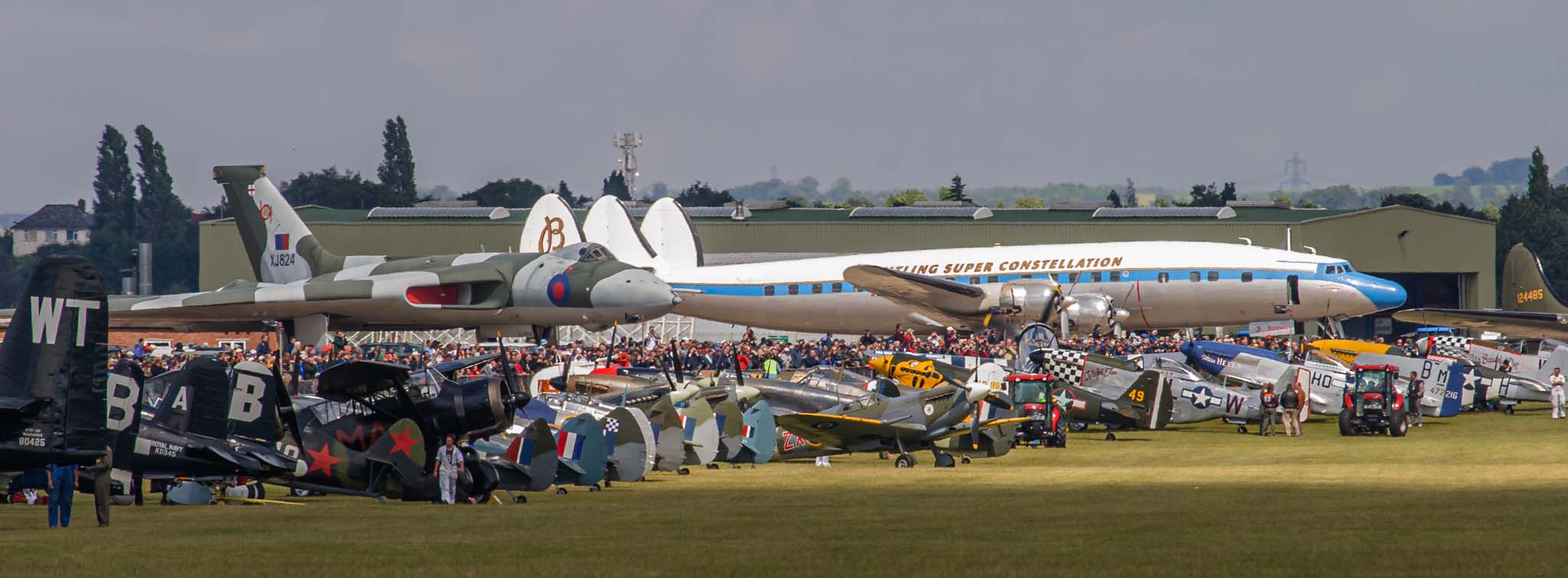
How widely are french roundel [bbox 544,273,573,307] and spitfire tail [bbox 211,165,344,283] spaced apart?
8132 millimetres

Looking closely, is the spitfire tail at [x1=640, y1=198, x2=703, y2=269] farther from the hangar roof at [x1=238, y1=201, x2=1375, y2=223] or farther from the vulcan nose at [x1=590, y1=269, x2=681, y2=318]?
the hangar roof at [x1=238, y1=201, x2=1375, y2=223]

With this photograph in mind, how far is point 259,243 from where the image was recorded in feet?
167

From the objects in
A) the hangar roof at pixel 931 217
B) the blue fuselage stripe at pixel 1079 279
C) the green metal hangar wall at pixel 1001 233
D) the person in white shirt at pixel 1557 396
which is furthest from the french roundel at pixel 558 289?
the hangar roof at pixel 931 217

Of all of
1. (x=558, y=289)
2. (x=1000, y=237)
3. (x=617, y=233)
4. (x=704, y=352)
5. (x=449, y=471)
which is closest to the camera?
(x=449, y=471)

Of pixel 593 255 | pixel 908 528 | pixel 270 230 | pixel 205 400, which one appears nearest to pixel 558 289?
pixel 593 255

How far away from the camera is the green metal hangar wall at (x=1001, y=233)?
7475 centimetres

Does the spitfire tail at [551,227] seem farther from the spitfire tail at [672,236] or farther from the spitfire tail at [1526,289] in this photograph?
the spitfire tail at [1526,289]

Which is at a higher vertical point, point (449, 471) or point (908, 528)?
point (449, 471)

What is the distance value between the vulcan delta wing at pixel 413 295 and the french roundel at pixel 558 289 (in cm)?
3

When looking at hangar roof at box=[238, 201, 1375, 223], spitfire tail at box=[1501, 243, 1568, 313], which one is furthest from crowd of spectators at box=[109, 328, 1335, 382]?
hangar roof at box=[238, 201, 1375, 223]

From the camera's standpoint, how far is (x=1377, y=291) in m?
49.3

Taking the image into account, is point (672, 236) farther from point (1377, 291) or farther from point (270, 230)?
point (1377, 291)

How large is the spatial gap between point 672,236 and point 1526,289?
2840 centimetres

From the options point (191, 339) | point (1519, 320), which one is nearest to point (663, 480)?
point (1519, 320)
